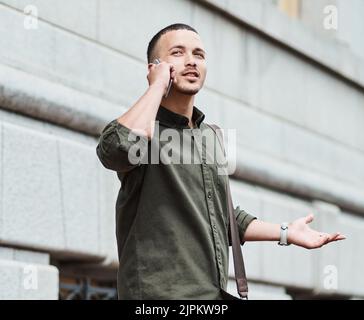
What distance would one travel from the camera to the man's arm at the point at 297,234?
5258 millimetres

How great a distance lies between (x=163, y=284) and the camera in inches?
193

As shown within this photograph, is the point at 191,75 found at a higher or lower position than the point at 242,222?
higher

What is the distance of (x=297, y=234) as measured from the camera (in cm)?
535

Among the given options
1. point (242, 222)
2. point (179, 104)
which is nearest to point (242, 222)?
point (242, 222)

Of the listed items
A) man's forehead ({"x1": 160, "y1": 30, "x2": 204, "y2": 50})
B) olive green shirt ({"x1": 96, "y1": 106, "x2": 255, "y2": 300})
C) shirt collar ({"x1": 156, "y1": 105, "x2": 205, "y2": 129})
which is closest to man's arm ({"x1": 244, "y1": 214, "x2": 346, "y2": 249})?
olive green shirt ({"x1": 96, "y1": 106, "x2": 255, "y2": 300})

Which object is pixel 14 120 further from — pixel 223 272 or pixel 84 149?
pixel 223 272

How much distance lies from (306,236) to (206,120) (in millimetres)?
4830
